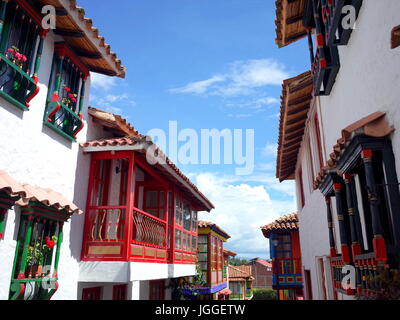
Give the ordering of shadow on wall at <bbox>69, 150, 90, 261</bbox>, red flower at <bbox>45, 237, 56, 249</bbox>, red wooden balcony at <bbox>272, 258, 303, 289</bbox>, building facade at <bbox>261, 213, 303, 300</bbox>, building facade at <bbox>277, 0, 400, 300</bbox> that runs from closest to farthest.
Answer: building facade at <bbox>277, 0, 400, 300</bbox> < red flower at <bbox>45, 237, 56, 249</bbox> < shadow on wall at <bbox>69, 150, 90, 261</bbox> < red wooden balcony at <bbox>272, 258, 303, 289</bbox> < building facade at <bbox>261, 213, 303, 300</bbox>

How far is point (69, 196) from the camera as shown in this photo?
295 inches

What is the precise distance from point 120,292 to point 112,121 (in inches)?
186

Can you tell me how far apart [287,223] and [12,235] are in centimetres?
1550

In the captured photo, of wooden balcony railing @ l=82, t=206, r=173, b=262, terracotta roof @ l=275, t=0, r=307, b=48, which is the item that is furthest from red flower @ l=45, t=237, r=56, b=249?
terracotta roof @ l=275, t=0, r=307, b=48

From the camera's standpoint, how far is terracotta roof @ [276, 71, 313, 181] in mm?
8136

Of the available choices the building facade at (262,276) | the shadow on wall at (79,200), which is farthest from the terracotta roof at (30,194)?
the building facade at (262,276)

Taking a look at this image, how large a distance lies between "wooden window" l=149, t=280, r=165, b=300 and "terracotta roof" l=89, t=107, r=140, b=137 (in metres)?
5.50

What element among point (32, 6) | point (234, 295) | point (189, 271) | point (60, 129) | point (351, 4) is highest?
point (32, 6)

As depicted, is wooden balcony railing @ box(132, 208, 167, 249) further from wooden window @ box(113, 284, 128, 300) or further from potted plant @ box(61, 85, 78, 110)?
potted plant @ box(61, 85, 78, 110)

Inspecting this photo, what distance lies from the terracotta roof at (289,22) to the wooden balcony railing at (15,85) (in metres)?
5.01

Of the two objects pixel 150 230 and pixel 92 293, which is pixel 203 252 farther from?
pixel 92 293

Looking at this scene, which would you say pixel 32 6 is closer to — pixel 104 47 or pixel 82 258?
pixel 104 47
